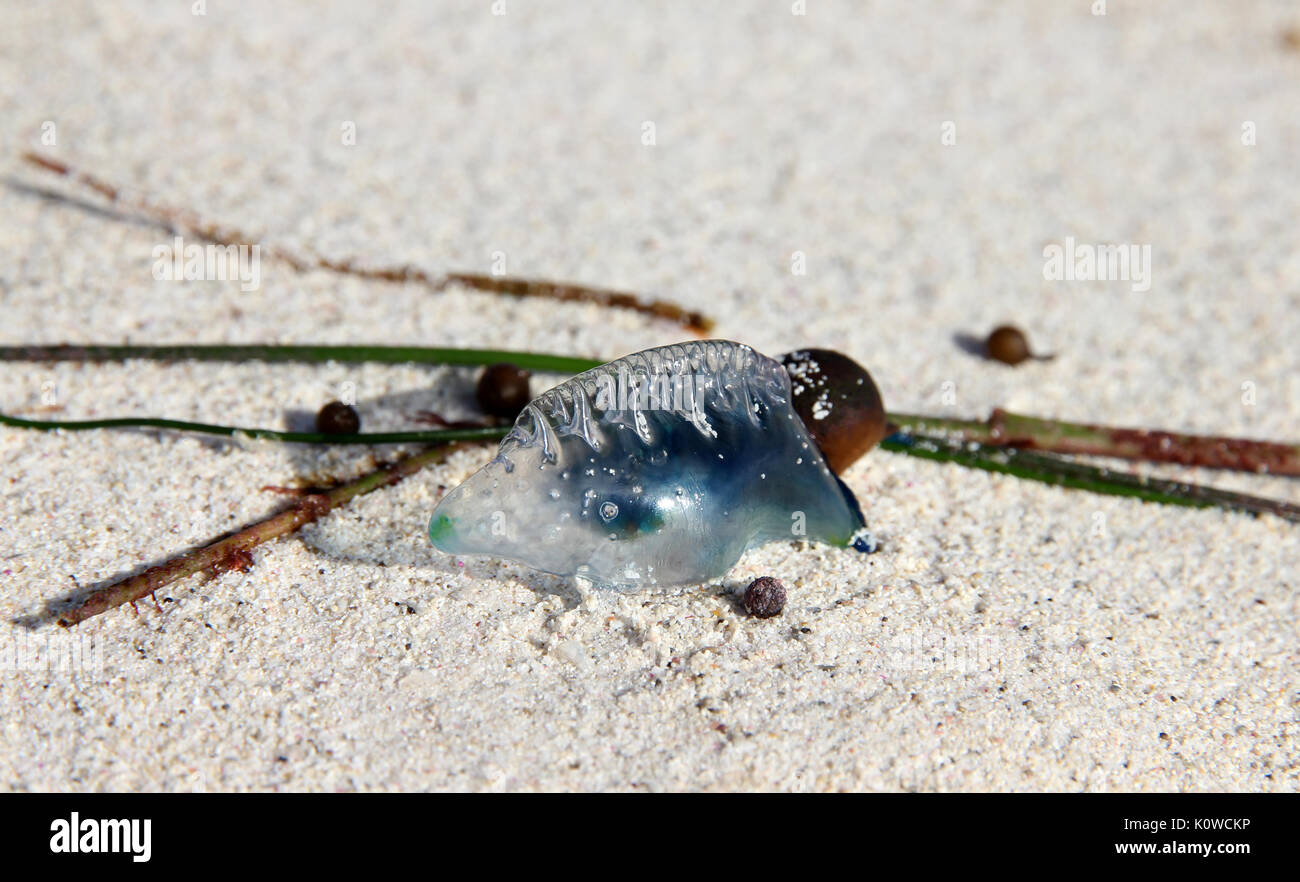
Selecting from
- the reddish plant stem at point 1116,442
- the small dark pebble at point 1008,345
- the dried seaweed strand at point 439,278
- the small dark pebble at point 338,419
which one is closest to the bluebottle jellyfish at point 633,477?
the small dark pebble at point 338,419

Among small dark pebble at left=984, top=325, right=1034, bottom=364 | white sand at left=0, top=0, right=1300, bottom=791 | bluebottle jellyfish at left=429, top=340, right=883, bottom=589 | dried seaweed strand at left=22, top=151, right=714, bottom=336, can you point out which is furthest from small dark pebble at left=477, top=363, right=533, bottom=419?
small dark pebble at left=984, top=325, right=1034, bottom=364

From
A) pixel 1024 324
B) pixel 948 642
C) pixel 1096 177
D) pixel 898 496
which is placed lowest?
pixel 948 642

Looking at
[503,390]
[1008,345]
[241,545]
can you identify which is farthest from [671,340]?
[241,545]

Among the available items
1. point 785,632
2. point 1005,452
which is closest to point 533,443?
point 785,632

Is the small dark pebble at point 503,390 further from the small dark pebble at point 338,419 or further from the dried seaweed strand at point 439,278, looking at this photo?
the dried seaweed strand at point 439,278

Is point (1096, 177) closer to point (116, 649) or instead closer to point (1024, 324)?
point (1024, 324)

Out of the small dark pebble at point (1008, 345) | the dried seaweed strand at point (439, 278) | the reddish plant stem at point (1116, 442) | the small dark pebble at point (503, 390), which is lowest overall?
the reddish plant stem at point (1116, 442)
